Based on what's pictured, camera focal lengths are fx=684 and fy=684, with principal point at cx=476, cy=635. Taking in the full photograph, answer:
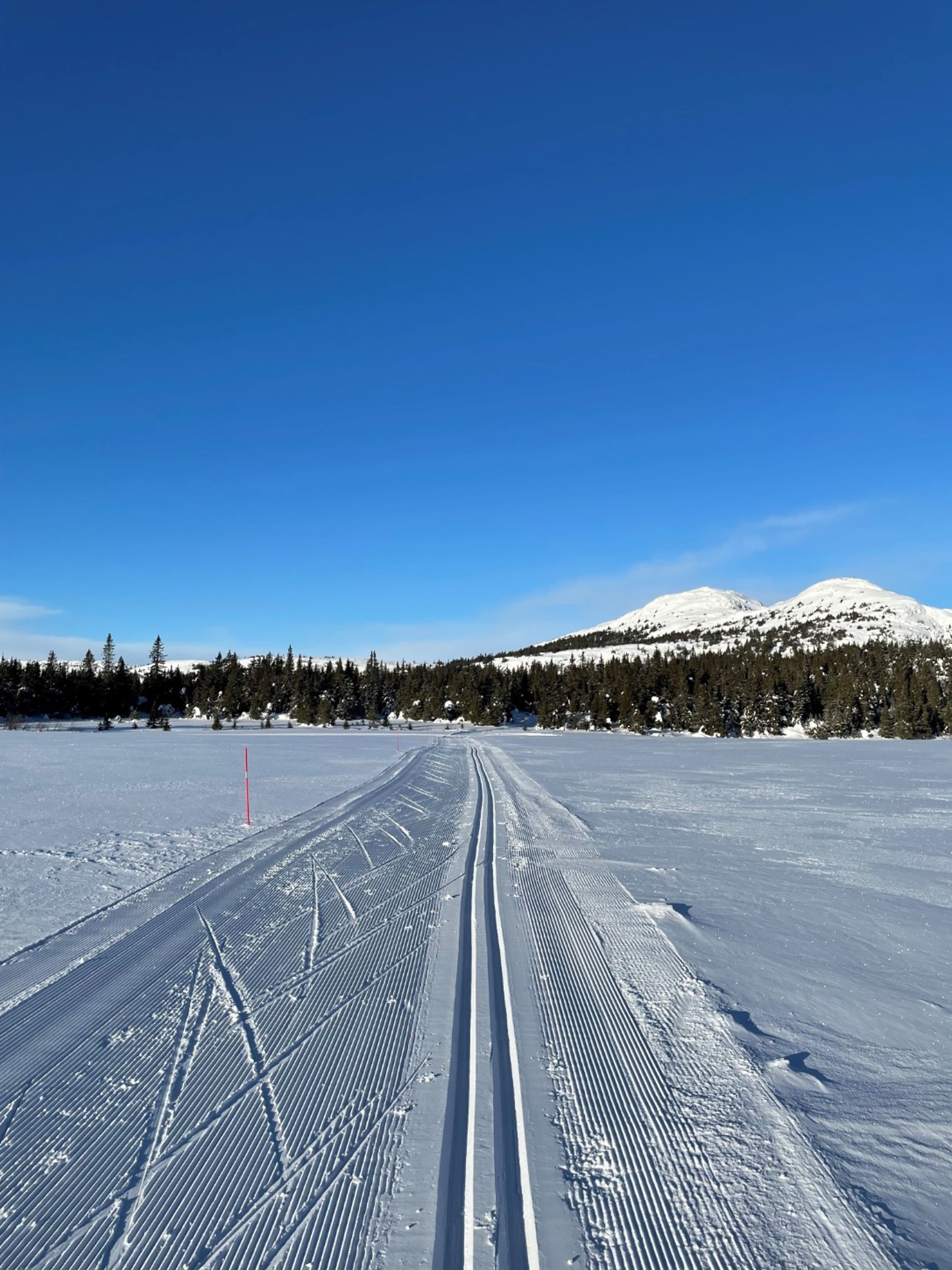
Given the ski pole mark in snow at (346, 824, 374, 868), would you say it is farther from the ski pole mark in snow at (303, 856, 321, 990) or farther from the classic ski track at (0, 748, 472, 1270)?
the classic ski track at (0, 748, 472, 1270)

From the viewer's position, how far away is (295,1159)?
3223 mm

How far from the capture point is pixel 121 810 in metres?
14.5

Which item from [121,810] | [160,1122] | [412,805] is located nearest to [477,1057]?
[160,1122]

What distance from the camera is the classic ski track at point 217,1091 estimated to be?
9.30 ft

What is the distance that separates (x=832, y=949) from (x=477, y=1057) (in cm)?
374

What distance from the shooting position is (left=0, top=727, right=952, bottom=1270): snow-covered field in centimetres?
286

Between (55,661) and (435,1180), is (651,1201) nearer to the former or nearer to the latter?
(435,1180)

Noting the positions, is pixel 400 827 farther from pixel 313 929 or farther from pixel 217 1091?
pixel 217 1091

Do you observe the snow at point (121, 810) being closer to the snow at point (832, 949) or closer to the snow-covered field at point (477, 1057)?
the snow-covered field at point (477, 1057)

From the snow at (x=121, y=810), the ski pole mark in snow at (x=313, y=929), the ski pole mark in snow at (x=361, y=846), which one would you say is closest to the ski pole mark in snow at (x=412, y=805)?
the snow at (x=121, y=810)

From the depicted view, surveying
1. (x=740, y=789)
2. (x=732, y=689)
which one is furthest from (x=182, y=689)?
(x=740, y=789)

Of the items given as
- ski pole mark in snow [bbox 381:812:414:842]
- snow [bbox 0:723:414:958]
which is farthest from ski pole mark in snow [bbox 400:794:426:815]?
snow [bbox 0:723:414:958]

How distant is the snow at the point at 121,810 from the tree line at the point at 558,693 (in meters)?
44.6

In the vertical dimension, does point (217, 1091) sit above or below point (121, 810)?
above
